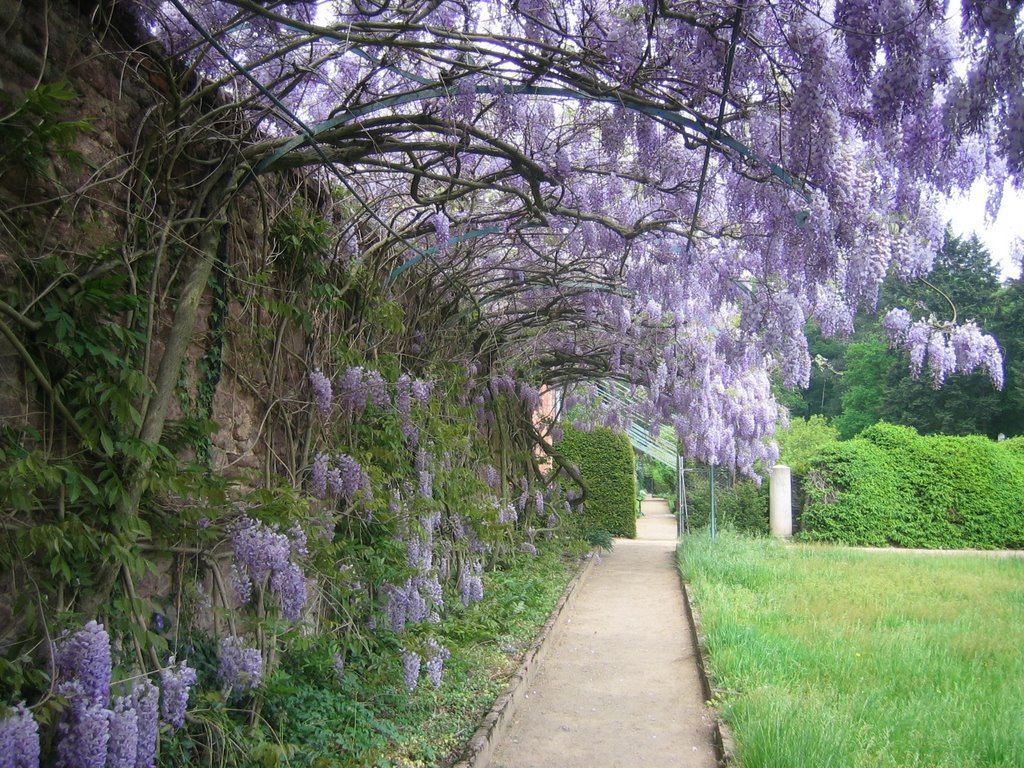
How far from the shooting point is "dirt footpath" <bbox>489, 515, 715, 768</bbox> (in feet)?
12.0

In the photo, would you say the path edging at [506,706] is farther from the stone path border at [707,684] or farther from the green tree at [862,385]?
the green tree at [862,385]

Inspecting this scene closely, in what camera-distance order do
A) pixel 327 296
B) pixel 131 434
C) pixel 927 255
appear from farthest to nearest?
pixel 927 255, pixel 327 296, pixel 131 434

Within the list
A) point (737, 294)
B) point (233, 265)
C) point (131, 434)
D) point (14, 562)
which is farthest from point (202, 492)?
point (737, 294)

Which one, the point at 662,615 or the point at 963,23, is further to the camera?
the point at 662,615

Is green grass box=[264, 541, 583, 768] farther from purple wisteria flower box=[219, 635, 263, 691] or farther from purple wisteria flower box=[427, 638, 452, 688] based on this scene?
purple wisteria flower box=[219, 635, 263, 691]

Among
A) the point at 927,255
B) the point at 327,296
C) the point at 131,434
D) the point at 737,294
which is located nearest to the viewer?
the point at 131,434

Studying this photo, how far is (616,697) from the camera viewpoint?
181 inches

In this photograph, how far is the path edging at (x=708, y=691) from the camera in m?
3.47

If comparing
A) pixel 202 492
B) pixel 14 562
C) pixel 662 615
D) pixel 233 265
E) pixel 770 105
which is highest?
pixel 770 105

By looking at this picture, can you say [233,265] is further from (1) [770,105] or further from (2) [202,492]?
(1) [770,105]

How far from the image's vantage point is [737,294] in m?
6.81

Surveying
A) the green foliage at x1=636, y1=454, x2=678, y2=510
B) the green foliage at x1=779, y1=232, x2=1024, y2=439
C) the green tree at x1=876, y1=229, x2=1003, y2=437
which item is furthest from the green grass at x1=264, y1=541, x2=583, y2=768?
the green foliage at x1=636, y1=454, x2=678, y2=510

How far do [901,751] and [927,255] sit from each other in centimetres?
310

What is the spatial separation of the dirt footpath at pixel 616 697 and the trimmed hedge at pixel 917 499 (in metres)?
6.70
